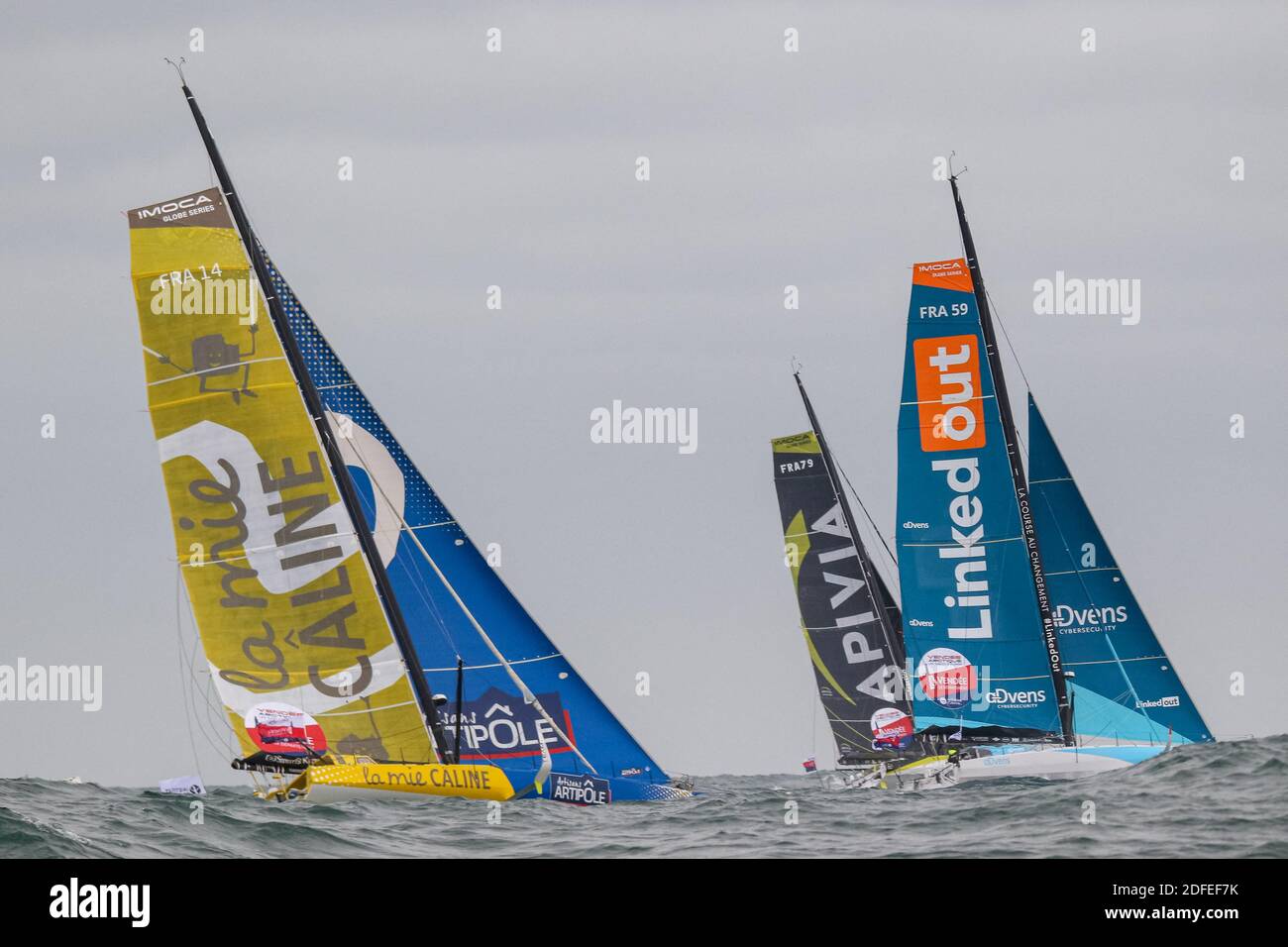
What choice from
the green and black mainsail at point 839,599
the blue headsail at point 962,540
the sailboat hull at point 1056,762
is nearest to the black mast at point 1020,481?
the blue headsail at point 962,540

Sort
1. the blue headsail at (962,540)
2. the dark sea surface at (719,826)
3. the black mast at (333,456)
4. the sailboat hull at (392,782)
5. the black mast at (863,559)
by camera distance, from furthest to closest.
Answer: the black mast at (863,559)
the blue headsail at (962,540)
the black mast at (333,456)
the sailboat hull at (392,782)
the dark sea surface at (719,826)

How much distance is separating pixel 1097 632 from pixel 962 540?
3.43 meters

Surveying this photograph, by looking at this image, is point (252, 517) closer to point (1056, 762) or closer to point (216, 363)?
point (216, 363)

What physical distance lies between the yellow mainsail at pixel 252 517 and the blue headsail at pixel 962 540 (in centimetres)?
1357

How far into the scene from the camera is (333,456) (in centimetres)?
2600

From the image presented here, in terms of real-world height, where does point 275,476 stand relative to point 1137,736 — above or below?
above

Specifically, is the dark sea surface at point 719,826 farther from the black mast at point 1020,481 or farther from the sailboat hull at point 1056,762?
the black mast at point 1020,481

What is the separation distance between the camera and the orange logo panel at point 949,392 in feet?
115
